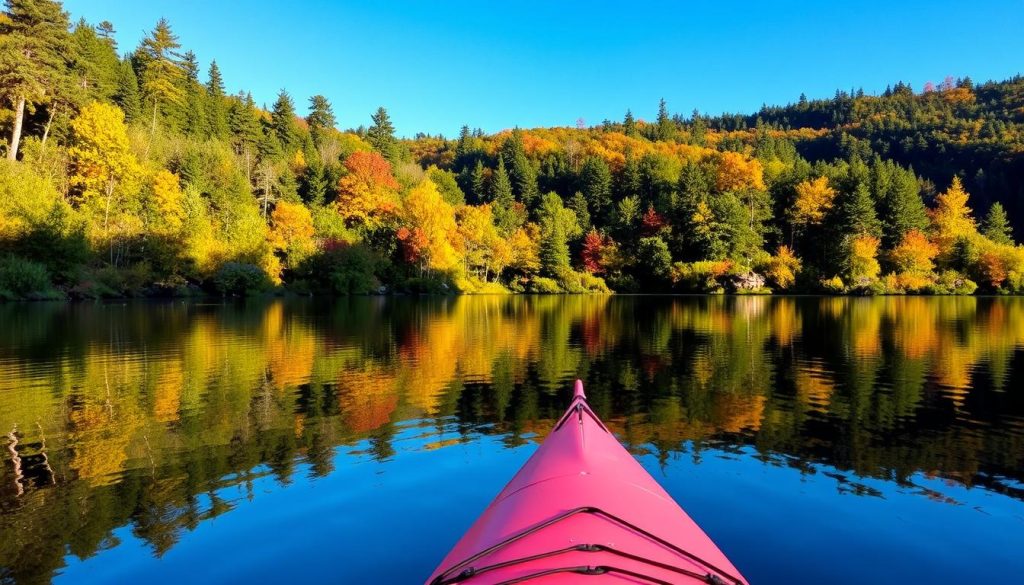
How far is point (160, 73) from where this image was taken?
73.4m

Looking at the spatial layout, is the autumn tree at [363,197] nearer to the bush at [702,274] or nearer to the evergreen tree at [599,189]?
the evergreen tree at [599,189]

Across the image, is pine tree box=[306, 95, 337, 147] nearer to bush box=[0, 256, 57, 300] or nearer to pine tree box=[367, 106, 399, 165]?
pine tree box=[367, 106, 399, 165]

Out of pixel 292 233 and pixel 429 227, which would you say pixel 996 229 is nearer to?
pixel 429 227

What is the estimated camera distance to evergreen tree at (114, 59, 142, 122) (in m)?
67.4

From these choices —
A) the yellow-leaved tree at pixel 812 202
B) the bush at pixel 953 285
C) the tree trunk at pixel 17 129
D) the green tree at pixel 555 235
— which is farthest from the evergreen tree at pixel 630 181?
the tree trunk at pixel 17 129

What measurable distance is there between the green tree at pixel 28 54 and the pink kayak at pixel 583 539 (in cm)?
5762

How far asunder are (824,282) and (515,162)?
2318 inches

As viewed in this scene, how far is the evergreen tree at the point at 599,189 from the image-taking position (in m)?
99.0

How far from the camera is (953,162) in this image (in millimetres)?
126375

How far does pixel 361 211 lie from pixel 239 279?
75.1 feet

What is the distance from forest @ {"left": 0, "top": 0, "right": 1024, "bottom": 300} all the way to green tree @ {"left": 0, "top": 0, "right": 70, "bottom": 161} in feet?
0.54

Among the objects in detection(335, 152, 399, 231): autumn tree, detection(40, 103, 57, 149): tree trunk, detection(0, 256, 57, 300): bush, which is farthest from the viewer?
detection(335, 152, 399, 231): autumn tree

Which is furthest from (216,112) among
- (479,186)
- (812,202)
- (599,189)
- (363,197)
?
(812,202)

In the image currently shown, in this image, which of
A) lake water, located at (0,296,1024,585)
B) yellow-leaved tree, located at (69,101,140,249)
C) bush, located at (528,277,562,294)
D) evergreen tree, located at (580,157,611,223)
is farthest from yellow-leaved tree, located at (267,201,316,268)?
evergreen tree, located at (580,157,611,223)
